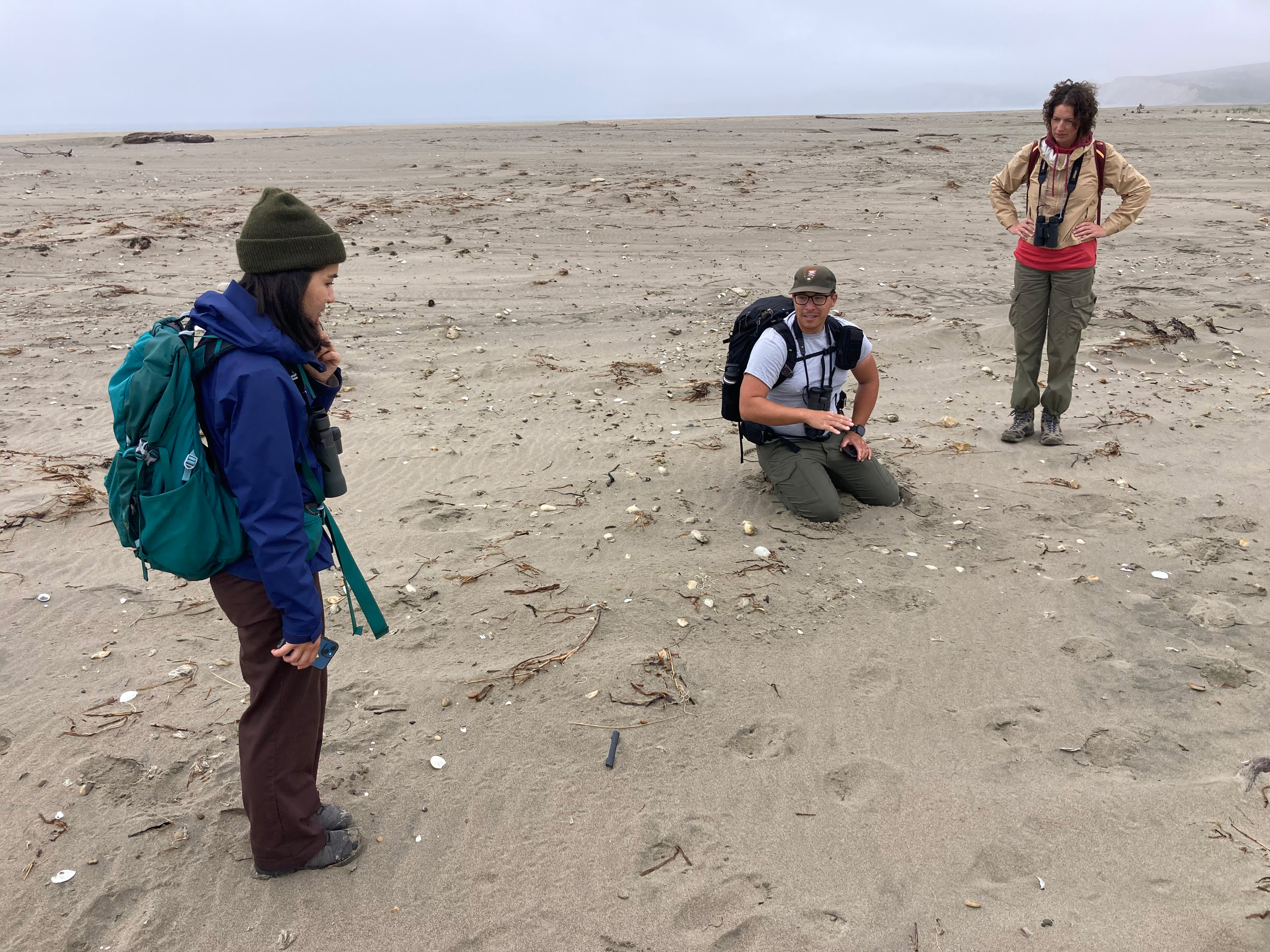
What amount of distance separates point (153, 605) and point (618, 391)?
393cm

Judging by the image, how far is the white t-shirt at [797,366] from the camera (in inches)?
183

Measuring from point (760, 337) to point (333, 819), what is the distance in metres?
3.19

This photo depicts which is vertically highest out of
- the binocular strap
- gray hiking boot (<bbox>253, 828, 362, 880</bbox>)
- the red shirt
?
the red shirt

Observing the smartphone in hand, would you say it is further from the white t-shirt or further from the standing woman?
the standing woman

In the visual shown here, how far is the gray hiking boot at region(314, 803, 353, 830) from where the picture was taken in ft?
9.31

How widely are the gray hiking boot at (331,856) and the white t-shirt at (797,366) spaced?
119 inches

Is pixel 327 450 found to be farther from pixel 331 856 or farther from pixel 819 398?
pixel 819 398

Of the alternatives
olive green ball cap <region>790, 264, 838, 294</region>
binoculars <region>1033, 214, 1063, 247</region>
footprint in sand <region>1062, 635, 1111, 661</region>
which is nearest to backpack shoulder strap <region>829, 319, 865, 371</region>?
olive green ball cap <region>790, 264, 838, 294</region>

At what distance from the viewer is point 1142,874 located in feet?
8.98

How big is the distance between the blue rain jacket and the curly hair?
4.91m

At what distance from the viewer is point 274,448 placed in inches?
81.4

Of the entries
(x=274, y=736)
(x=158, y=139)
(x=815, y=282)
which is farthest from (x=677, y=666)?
(x=158, y=139)

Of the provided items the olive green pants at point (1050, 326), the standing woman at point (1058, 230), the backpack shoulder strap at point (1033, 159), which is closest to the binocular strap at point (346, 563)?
the standing woman at point (1058, 230)

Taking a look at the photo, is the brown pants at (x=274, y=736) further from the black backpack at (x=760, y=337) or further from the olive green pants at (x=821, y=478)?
the olive green pants at (x=821, y=478)
